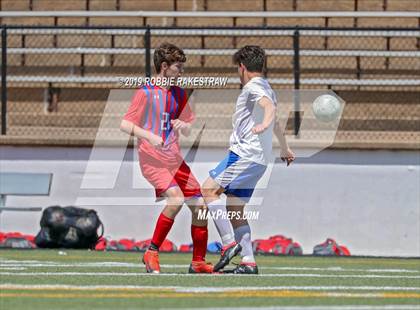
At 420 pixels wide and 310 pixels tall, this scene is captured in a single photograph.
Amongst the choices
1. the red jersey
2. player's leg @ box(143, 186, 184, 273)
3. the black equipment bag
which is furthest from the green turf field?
the black equipment bag

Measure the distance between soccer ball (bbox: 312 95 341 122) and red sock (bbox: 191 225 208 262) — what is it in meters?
5.94

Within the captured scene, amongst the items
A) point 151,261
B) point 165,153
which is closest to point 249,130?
point 165,153

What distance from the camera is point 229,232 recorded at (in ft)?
29.4

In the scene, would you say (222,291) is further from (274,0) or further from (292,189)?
(274,0)

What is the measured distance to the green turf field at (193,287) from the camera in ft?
21.6

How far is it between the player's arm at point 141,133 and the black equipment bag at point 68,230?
488 centimetres

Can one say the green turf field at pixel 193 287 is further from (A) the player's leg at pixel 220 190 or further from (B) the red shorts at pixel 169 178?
(B) the red shorts at pixel 169 178

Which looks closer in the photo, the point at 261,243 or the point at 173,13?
the point at 261,243

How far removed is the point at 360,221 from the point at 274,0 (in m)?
8.46

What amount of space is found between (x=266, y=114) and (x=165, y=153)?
37.1 inches

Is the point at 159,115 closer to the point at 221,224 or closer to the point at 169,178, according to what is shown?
the point at 169,178

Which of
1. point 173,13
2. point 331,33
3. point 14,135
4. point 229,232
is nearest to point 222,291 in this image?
point 229,232

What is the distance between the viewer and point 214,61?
1970cm

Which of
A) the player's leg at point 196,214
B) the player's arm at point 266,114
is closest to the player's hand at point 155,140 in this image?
the player's leg at point 196,214
